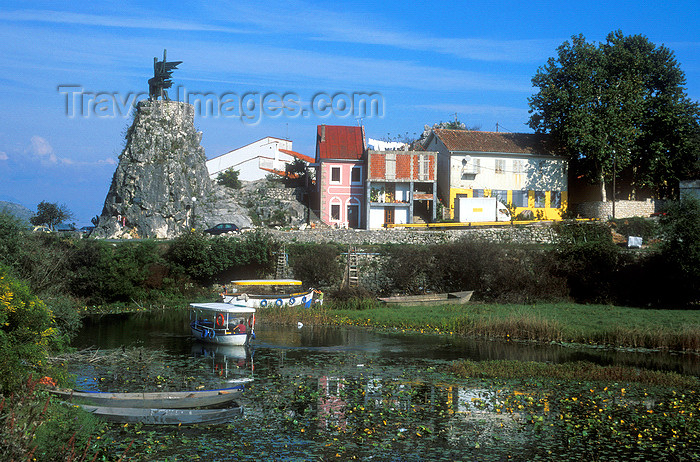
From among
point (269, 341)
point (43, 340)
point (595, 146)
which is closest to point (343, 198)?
point (595, 146)

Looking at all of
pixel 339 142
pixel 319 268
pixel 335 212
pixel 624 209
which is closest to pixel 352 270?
pixel 319 268

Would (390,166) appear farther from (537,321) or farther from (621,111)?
(537,321)

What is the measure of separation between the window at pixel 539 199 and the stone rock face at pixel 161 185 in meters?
28.5

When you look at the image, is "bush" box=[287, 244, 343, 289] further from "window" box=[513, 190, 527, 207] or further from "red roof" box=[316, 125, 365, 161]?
"window" box=[513, 190, 527, 207]

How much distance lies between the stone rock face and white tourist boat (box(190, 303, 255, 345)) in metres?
32.0

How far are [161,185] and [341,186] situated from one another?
1762 centimetres

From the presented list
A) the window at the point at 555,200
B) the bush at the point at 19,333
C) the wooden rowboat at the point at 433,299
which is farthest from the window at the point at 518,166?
the bush at the point at 19,333

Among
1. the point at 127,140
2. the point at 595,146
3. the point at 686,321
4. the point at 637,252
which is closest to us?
the point at 686,321

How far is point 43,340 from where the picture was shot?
1457 centimetres

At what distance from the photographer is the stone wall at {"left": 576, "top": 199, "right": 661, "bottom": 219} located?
193 feet

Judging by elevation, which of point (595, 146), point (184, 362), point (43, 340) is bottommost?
point (184, 362)

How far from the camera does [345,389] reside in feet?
66.9

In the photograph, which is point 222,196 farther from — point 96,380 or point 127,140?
point 96,380

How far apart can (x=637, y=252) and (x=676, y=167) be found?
72.3 ft
